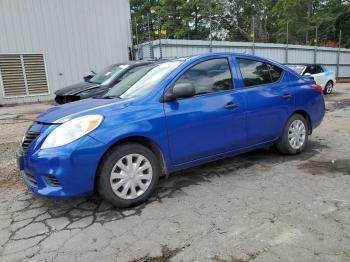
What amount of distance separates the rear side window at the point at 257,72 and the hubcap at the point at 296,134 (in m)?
0.76

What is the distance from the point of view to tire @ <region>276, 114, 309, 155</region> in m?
4.98

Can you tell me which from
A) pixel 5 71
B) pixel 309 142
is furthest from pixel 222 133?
pixel 5 71

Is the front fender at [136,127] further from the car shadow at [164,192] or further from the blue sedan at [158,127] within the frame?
the car shadow at [164,192]

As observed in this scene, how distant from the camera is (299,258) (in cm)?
254

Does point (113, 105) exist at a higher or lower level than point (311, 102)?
higher

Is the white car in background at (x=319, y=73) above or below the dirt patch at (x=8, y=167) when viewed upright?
above

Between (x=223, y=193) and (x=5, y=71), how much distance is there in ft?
43.0

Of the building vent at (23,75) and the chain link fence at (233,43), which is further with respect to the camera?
the chain link fence at (233,43)

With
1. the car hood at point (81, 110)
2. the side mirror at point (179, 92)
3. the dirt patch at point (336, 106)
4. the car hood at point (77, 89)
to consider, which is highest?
the side mirror at point (179, 92)

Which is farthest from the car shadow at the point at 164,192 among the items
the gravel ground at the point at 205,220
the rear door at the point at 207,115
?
the rear door at the point at 207,115

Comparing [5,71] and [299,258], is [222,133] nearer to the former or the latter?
[299,258]

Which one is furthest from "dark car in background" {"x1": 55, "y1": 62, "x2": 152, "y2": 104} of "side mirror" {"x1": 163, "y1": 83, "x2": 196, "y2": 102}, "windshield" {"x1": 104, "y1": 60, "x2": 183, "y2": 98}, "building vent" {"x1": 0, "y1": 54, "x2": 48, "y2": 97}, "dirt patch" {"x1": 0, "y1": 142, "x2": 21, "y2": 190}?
"building vent" {"x1": 0, "y1": 54, "x2": 48, "y2": 97}

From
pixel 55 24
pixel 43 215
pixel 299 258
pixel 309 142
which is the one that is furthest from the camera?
pixel 55 24

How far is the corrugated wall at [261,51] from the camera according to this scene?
52.1 feet
